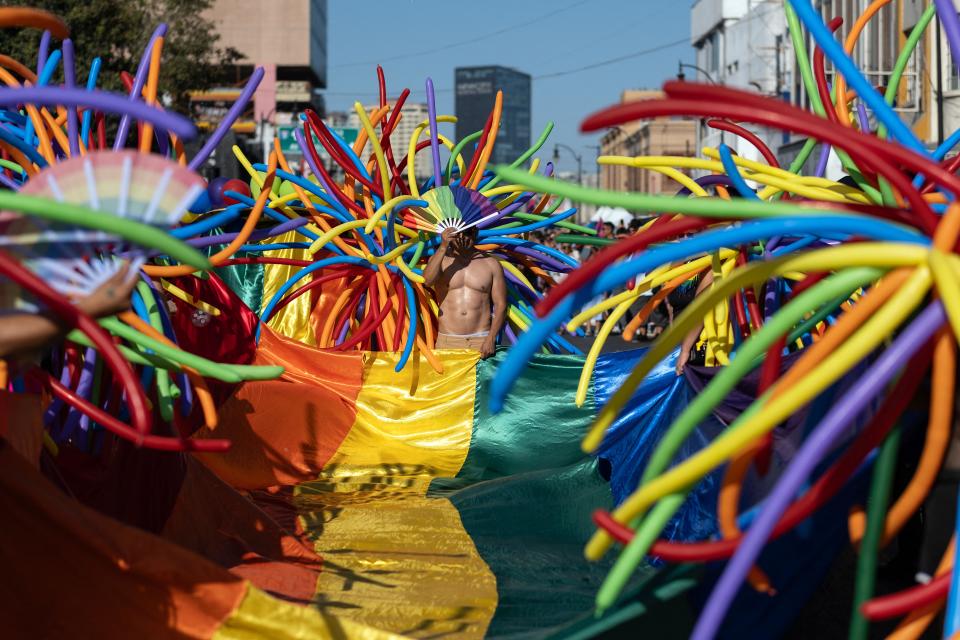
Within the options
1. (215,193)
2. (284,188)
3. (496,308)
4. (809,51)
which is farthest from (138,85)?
(809,51)

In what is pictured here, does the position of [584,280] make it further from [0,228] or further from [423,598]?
[423,598]

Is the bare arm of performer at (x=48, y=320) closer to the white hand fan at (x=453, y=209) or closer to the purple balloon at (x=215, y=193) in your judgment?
the purple balloon at (x=215, y=193)

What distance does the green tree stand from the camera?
60.0ft

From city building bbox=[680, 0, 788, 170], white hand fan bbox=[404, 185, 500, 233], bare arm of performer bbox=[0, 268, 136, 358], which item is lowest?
bare arm of performer bbox=[0, 268, 136, 358]

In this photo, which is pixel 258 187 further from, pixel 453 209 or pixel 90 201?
pixel 90 201

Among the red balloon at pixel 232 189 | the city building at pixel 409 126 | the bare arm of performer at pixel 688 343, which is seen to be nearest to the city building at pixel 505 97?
the city building at pixel 409 126

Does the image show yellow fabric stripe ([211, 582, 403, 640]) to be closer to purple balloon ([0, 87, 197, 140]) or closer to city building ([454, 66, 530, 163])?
purple balloon ([0, 87, 197, 140])

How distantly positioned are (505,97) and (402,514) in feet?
254

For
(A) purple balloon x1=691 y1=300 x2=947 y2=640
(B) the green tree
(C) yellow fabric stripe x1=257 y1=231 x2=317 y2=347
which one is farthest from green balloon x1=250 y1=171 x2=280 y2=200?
(A) purple balloon x1=691 y1=300 x2=947 y2=640

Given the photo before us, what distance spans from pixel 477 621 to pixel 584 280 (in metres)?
2.06

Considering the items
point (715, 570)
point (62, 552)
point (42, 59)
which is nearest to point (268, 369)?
point (62, 552)

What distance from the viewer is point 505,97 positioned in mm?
81562

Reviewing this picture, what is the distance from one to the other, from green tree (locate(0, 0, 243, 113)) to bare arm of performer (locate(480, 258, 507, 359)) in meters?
6.72

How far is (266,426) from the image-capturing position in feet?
21.5
